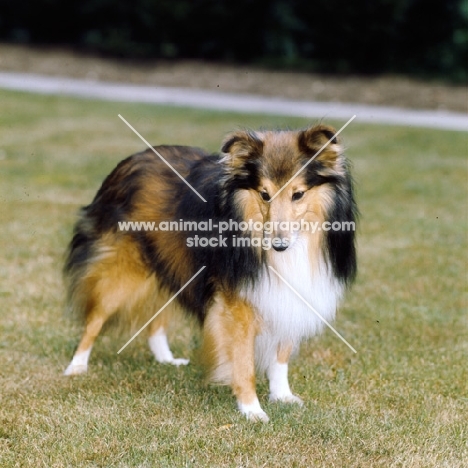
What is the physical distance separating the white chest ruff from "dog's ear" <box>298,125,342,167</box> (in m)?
0.53

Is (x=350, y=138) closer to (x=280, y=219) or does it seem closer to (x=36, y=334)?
(x=36, y=334)

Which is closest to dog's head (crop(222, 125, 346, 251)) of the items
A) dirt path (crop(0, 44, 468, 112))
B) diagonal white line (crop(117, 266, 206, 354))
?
diagonal white line (crop(117, 266, 206, 354))

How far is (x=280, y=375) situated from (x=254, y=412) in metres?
0.46

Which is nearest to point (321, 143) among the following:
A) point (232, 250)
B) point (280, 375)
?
point (232, 250)

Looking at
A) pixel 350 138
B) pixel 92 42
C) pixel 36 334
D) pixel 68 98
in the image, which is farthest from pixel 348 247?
pixel 92 42

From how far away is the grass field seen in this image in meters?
4.50

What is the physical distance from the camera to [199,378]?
5.62 metres

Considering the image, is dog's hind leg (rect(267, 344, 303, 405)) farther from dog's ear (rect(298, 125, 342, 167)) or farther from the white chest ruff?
dog's ear (rect(298, 125, 342, 167))

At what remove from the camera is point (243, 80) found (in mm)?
18734

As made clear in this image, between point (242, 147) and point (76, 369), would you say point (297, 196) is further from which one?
point (76, 369)

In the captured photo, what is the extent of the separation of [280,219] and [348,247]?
679mm

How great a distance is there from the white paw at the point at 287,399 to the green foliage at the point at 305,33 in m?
14.0

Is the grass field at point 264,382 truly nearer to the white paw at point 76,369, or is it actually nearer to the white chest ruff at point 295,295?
the white paw at point 76,369

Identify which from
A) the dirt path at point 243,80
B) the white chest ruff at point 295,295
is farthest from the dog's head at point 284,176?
the dirt path at point 243,80
